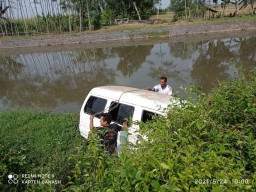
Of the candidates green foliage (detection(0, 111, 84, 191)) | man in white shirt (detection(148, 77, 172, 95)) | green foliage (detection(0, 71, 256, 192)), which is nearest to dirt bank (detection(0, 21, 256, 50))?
green foliage (detection(0, 111, 84, 191))

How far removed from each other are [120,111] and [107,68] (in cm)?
1244

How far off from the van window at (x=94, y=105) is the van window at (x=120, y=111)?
38cm

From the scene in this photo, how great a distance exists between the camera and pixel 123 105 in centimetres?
563

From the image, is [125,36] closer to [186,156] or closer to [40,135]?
[40,135]

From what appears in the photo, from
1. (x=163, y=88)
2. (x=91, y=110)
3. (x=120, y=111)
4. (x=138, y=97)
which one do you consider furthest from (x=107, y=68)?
(x=138, y=97)

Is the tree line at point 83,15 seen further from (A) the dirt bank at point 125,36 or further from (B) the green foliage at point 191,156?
(B) the green foliage at point 191,156

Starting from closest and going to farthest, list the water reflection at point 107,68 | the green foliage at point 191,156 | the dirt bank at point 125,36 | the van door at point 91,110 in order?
the green foliage at point 191,156 → the van door at point 91,110 → the water reflection at point 107,68 → the dirt bank at point 125,36

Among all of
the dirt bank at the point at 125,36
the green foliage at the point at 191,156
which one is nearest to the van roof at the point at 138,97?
the green foliage at the point at 191,156

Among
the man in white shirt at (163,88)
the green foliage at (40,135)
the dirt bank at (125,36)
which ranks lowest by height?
the green foliage at (40,135)

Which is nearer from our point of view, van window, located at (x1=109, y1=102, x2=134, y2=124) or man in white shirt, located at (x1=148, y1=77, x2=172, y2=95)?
van window, located at (x1=109, y1=102, x2=134, y2=124)

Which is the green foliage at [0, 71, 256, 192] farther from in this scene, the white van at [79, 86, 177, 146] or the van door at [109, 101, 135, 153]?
the van door at [109, 101, 135, 153]

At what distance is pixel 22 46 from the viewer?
101 feet

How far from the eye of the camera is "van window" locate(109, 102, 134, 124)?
5.47 m

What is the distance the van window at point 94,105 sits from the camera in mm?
6164
